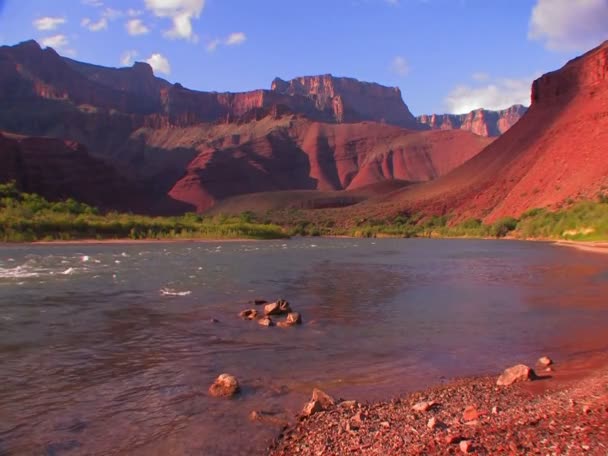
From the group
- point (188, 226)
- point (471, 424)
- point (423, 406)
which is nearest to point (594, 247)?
point (188, 226)

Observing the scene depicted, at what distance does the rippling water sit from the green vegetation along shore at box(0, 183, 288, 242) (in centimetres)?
3517

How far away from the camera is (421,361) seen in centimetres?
1058

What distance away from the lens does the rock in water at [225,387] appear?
28.0ft

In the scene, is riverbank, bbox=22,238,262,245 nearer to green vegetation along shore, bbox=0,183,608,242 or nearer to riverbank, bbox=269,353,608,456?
green vegetation along shore, bbox=0,183,608,242

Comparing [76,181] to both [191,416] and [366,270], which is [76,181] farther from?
[191,416]

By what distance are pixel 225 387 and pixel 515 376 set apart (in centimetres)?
425

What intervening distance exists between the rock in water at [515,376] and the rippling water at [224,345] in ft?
3.47

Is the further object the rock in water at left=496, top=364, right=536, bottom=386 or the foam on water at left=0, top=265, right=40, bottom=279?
the foam on water at left=0, top=265, right=40, bottom=279

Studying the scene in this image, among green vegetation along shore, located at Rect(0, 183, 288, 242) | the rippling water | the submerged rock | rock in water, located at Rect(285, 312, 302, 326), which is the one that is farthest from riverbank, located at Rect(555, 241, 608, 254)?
the submerged rock

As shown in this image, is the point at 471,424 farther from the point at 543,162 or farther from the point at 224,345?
the point at 543,162

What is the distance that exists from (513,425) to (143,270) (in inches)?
1002

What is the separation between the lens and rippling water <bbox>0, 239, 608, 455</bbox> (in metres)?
7.36

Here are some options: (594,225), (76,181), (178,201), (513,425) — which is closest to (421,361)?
(513,425)

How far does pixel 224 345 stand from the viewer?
12000 mm
